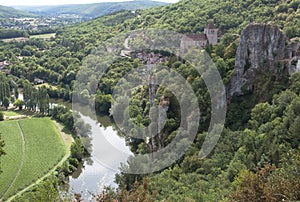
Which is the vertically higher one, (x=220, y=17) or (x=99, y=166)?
(x=220, y=17)

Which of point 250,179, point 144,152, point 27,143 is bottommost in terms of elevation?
point 27,143

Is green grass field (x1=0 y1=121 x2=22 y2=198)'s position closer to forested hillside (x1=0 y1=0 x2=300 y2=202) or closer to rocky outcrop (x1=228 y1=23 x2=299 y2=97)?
forested hillside (x1=0 y1=0 x2=300 y2=202)

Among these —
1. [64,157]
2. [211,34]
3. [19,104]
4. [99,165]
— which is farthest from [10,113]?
[211,34]

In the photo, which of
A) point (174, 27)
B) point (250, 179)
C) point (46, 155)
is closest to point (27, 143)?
point (46, 155)

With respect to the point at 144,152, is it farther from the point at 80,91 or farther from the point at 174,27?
the point at 174,27

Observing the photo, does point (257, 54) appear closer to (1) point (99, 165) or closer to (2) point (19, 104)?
(1) point (99, 165)

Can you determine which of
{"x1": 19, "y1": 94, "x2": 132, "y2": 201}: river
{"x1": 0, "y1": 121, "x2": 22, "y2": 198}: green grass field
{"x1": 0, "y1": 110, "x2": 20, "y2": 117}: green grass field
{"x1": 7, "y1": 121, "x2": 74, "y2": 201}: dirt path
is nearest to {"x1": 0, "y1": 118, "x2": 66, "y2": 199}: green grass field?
{"x1": 0, "y1": 121, "x2": 22, "y2": 198}: green grass field

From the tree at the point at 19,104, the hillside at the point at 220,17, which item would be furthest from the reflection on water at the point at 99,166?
the hillside at the point at 220,17
